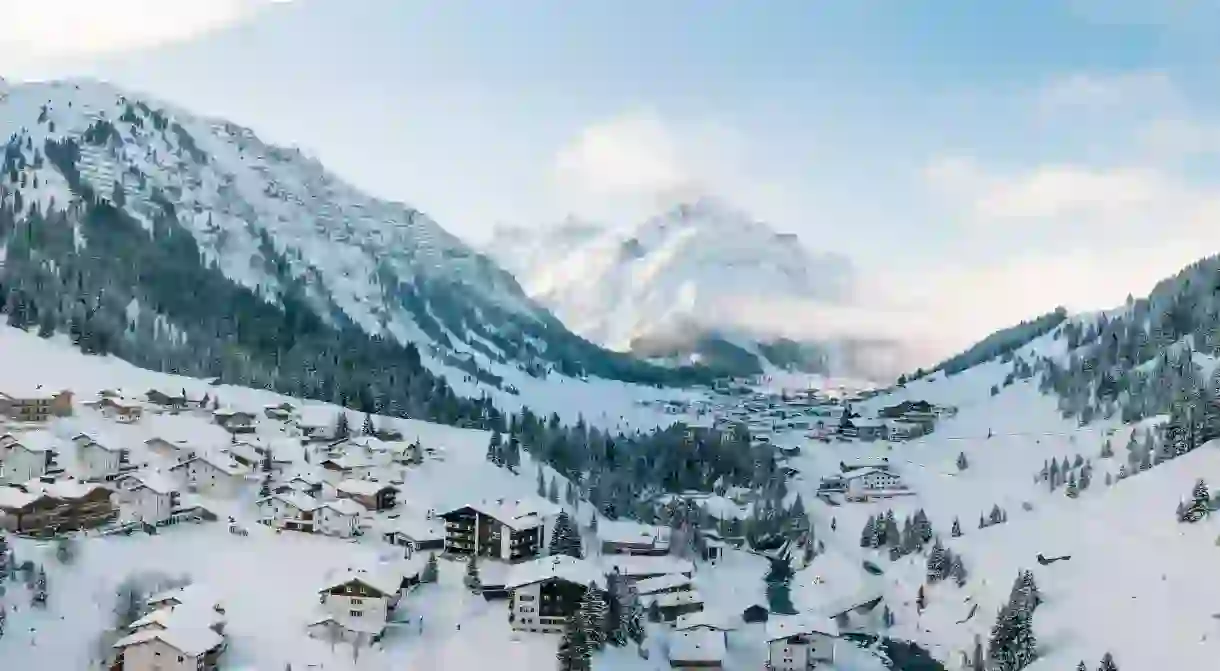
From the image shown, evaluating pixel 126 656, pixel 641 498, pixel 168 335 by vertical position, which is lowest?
pixel 126 656

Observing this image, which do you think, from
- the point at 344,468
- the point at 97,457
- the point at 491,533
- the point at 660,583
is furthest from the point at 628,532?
the point at 97,457

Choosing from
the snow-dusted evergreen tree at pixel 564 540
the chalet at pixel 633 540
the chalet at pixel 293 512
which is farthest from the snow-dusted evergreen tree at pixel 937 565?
the chalet at pixel 293 512

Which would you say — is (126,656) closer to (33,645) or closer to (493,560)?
(33,645)

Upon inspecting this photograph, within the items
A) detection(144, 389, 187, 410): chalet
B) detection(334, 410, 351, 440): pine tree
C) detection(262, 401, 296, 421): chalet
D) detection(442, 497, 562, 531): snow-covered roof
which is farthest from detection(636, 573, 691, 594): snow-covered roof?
detection(144, 389, 187, 410): chalet

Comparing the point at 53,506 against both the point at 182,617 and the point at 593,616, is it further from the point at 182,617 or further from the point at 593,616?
the point at 593,616

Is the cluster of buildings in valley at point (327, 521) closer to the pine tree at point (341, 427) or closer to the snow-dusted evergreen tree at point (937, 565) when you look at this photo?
the pine tree at point (341, 427)

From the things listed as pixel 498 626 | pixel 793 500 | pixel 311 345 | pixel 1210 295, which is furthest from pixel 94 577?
pixel 1210 295
